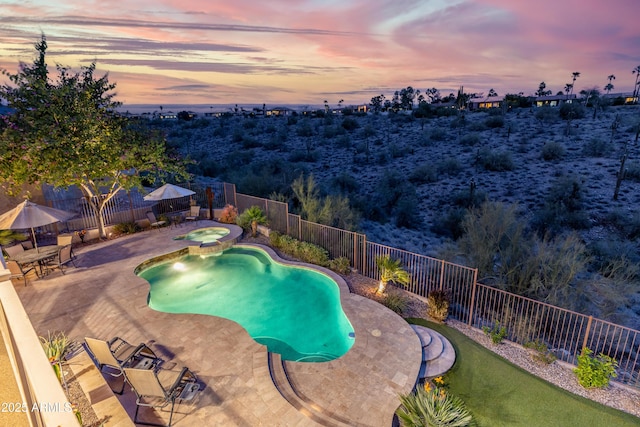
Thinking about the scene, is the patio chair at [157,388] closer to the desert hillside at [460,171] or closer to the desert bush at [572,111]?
the desert hillside at [460,171]

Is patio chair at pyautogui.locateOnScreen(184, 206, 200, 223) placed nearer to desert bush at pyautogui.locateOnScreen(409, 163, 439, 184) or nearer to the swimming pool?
the swimming pool

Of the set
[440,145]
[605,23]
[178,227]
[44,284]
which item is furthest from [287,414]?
[440,145]

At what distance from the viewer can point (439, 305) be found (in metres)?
8.20

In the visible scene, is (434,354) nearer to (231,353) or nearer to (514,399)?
(514,399)

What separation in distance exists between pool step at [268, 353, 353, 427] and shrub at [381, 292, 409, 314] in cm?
348

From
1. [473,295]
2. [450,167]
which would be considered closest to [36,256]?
[473,295]

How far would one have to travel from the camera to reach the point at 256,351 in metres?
6.67

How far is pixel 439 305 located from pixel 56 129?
44.1 feet

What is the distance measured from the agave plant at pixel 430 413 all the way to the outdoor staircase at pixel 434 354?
117 centimetres

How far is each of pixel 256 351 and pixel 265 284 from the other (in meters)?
4.19

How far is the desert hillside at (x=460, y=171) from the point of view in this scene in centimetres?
1812

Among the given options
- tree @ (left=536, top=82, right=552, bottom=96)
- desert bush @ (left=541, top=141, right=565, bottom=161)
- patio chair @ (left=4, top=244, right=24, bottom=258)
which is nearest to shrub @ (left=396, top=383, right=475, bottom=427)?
patio chair @ (left=4, top=244, right=24, bottom=258)

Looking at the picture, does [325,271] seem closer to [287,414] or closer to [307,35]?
[287,414]

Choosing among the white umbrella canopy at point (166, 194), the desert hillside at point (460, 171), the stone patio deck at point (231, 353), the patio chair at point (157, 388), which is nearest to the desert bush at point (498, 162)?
the desert hillside at point (460, 171)
